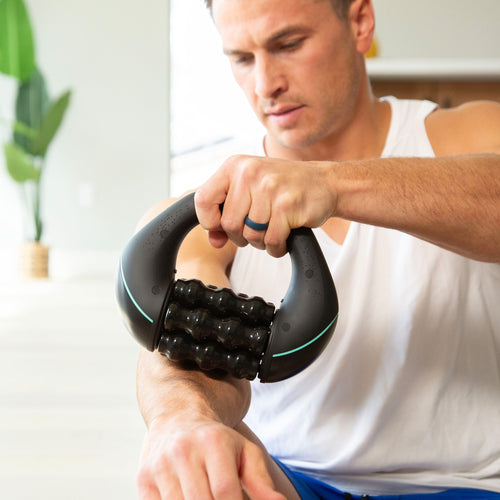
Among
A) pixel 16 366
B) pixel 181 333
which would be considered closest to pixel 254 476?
pixel 181 333

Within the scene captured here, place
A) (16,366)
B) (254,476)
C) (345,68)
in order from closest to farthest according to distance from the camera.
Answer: (254,476), (345,68), (16,366)

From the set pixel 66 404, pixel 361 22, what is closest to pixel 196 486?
pixel 361 22

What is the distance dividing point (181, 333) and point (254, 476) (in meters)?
0.19

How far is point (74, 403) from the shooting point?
2.15 meters

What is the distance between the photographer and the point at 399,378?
1.13 m

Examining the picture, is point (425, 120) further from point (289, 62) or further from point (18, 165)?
point (18, 165)

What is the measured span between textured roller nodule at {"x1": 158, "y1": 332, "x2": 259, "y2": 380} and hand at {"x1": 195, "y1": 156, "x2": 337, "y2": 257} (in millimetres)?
130

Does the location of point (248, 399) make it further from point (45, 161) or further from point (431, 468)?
point (45, 161)

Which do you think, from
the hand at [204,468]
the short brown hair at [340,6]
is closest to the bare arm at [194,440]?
the hand at [204,468]

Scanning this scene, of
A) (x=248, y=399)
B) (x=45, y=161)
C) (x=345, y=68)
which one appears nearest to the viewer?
(x=248, y=399)

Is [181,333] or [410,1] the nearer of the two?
[181,333]

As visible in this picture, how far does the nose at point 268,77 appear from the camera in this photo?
1.19 m

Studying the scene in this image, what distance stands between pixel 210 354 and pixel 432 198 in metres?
0.35

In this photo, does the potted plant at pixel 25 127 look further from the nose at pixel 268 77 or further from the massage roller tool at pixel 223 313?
the massage roller tool at pixel 223 313
